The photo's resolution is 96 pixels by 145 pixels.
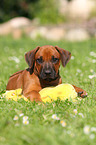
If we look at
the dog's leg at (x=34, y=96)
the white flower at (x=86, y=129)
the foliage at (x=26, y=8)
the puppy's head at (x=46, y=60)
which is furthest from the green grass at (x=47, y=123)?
the foliage at (x=26, y=8)

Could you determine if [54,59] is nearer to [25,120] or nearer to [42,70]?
[42,70]

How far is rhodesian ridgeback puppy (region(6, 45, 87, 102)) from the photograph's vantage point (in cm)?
407

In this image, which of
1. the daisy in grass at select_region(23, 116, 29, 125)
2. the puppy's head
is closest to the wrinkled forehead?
the puppy's head

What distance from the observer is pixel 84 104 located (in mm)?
3688

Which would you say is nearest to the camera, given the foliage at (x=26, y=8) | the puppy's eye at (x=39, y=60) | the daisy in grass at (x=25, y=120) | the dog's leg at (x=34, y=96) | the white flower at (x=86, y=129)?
the white flower at (x=86, y=129)

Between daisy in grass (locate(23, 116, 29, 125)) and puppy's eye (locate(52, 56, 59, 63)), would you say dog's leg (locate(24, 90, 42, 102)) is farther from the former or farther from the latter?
daisy in grass (locate(23, 116, 29, 125))

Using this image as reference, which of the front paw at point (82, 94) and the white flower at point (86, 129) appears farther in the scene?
the front paw at point (82, 94)

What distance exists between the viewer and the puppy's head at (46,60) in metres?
4.07

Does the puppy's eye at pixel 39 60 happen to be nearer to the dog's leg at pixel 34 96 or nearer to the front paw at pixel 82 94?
the dog's leg at pixel 34 96

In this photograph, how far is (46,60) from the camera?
13.6 feet

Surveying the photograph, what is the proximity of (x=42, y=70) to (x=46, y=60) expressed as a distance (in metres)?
0.20

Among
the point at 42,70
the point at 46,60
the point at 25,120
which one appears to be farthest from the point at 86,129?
the point at 46,60

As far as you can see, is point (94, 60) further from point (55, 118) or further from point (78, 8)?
point (78, 8)

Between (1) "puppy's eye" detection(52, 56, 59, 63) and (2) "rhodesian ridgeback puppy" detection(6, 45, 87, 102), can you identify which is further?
(1) "puppy's eye" detection(52, 56, 59, 63)
